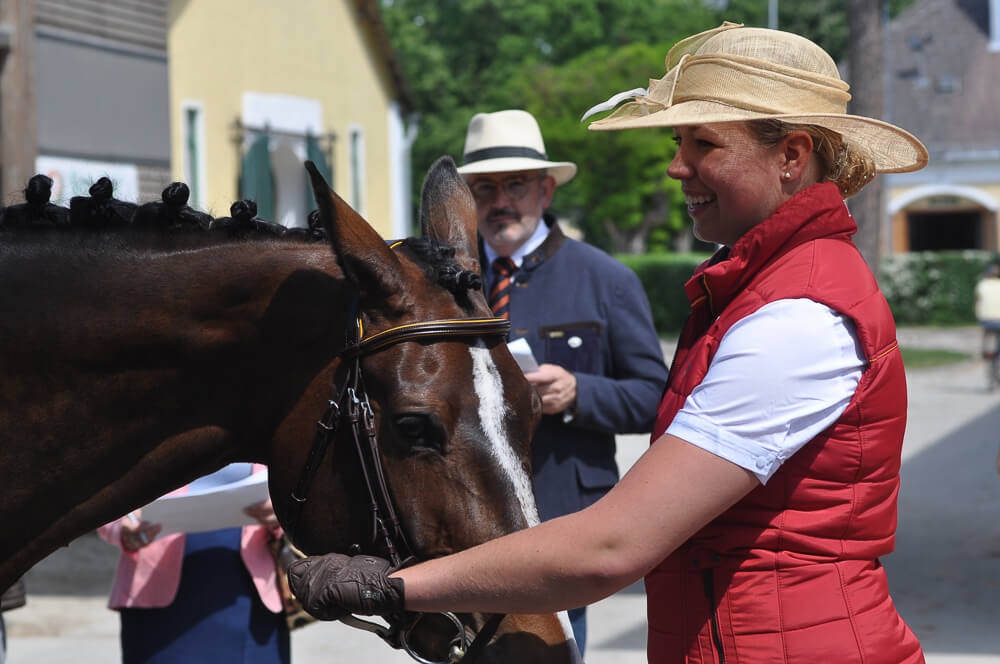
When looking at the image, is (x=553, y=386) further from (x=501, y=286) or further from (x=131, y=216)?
(x=131, y=216)

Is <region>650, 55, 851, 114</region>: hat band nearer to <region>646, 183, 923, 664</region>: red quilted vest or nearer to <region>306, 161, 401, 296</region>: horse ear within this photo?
<region>646, 183, 923, 664</region>: red quilted vest

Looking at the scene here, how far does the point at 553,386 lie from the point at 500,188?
2.68ft

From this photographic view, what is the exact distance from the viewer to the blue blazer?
3.45 meters

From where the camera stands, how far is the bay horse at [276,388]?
6.69 ft

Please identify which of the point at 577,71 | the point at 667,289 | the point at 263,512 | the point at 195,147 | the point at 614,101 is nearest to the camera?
Result: the point at 614,101

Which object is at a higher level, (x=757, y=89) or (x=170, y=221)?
(x=757, y=89)

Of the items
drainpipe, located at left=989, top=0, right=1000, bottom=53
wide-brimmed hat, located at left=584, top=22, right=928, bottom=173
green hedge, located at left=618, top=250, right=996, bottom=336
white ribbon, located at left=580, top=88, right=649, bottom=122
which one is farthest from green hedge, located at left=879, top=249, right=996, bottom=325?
wide-brimmed hat, located at left=584, top=22, right=928, bottom=173

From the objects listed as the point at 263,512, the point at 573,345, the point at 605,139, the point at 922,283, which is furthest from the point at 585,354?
the point at 605,139

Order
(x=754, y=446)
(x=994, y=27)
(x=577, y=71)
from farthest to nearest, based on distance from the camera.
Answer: (x=994, y=27) → (x=577, y=71) → (x=754, y=446)

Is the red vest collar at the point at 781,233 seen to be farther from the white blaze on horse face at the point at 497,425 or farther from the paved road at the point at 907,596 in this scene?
the paved road at the point at 907,596

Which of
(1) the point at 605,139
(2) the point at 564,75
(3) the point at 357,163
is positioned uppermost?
(2) the point at 564,75

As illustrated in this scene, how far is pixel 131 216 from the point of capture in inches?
86.9

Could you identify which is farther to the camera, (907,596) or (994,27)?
(994,27)

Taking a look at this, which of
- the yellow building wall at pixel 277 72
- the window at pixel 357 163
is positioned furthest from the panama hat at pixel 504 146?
the window at pixel 357 163
